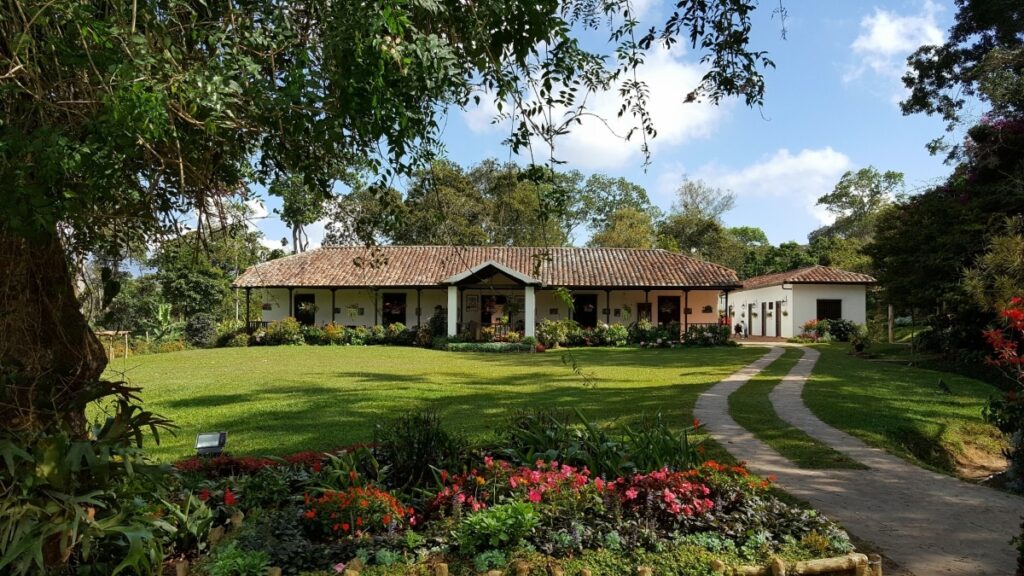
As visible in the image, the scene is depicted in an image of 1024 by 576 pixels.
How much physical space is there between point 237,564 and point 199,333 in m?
26.9

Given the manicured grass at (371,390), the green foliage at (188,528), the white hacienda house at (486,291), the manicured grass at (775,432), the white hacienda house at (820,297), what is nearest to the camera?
the green foliage at (188,528)

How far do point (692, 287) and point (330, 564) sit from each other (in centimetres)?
2532

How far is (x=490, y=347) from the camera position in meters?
23.8

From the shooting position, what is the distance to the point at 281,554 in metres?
3.33

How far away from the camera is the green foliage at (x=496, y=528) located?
3432 millimetres

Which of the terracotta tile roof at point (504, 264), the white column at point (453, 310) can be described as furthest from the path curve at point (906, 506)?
the terracotta tile roof at point (504, 264)

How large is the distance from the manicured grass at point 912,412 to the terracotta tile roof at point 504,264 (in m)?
13.4

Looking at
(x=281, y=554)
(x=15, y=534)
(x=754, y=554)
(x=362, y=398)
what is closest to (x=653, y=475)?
(x=754, y=554)

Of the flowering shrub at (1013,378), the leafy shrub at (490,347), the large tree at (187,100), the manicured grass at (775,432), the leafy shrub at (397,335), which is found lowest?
the leafy shrub at (490,347)

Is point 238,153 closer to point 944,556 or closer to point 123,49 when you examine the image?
point 123,49

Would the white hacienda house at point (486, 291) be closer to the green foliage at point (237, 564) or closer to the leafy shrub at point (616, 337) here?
the leafy shrub at point (616, 337)

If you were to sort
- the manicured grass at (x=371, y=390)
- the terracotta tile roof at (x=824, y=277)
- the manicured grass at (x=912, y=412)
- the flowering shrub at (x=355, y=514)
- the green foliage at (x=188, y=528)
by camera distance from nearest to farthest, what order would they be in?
1. the green foliage at (x=188, y=528)
2. the flowering shrub at (x=355, y=514)
3. the manicured grass at (x=912, y=412)
4. the manicured grass at (x=371, y=390)
5. the terracotta tile roof at (x=824, y=277)

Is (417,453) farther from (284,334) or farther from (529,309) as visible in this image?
(284,334)

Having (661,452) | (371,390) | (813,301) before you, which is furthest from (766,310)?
(661,452)
